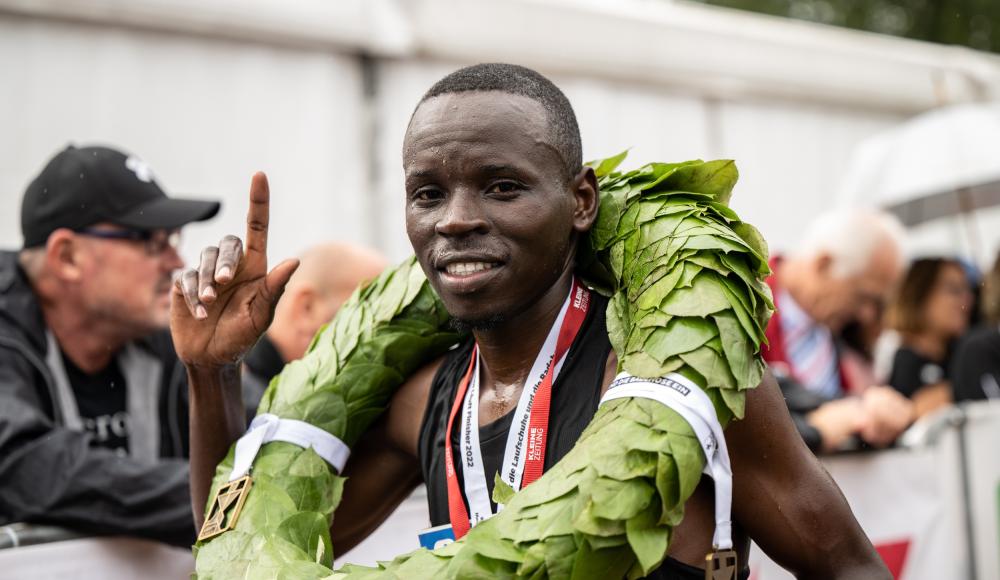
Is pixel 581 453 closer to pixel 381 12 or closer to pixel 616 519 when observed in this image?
pixel 616 519

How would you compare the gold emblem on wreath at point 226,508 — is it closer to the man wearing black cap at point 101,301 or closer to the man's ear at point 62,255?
the man wearing black cap at point 101,301

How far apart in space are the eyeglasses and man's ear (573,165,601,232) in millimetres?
2289

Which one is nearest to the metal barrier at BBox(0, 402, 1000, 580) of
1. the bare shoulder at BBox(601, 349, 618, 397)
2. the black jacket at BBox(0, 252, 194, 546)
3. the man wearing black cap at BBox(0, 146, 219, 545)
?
the black jacket at BBox(0, 252, 194, 546)

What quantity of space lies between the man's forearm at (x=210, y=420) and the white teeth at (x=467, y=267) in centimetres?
77

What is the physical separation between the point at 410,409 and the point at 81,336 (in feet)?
6.13

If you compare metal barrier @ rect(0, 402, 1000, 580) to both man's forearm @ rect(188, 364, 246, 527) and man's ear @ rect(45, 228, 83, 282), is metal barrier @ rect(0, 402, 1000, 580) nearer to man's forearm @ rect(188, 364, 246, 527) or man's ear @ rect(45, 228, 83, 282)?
man's forearm @ rect(188, 364, 246, 527)

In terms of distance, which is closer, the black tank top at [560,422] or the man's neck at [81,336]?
the black tank top at [560,422]

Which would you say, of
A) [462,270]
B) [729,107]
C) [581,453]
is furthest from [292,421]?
[729,107]

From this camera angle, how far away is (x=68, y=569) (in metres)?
3.34

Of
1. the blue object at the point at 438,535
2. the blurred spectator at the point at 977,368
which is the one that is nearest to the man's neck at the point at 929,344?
the blurred spectator at the point at 977,368

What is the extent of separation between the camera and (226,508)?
2.58 metres

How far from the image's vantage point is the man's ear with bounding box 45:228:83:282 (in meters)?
4.05

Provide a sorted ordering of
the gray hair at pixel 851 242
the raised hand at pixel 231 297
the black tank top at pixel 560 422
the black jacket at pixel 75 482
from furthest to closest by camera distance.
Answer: the gray hair at pixel 851 242, the black jacket at pixel 75 482, the raised hand at pixel 231 297, the black tank top at pixel 560 422

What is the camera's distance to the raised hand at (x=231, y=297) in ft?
8.39
